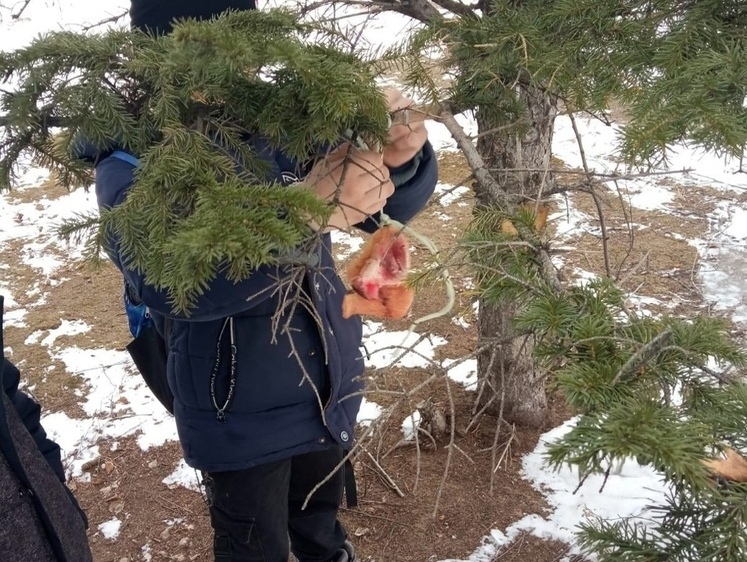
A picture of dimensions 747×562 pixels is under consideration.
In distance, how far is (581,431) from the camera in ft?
2.49

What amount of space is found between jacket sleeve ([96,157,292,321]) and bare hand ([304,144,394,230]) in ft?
0.70

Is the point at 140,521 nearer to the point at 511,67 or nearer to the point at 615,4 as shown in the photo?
the point at 511,67

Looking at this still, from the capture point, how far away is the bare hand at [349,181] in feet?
4.37

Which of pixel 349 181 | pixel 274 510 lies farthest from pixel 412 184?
pixel 274 510

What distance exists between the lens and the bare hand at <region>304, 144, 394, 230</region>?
1.33m

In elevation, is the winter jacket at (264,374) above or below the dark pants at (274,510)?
above

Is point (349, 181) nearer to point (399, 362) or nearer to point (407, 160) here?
point (407, 160)

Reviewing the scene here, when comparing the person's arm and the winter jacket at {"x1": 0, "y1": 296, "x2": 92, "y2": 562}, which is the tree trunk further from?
the winter jacket at {"x1": 0, "y1": 296, "x2": 92, "y2": 562}

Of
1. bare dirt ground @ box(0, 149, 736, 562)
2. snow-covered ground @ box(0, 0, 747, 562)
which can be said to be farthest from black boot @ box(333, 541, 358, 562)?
snow-covered ground @ box(0, 0, 747, 562)

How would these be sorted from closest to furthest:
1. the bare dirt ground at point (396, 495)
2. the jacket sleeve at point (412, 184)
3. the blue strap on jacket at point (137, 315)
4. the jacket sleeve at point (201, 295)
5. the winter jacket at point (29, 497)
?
1. the jacket sleeve at point (201, 295)
2. the winter jacket at point (29, 497)
3. the jacket sleeve at point (412, 184)
4. the blue strap on jacket at point (137, 315)
5. the bare dirt ground at point (396, 495)

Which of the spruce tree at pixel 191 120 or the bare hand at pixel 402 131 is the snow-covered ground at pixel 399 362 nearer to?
the spruce tree at pixel 191 120

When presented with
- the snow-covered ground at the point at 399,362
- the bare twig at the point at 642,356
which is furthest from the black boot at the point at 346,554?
the bare twig at the point at 642,356

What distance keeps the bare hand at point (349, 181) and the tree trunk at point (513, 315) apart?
2.62ft

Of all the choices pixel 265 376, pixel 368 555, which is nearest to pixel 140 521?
pixel 368 555
